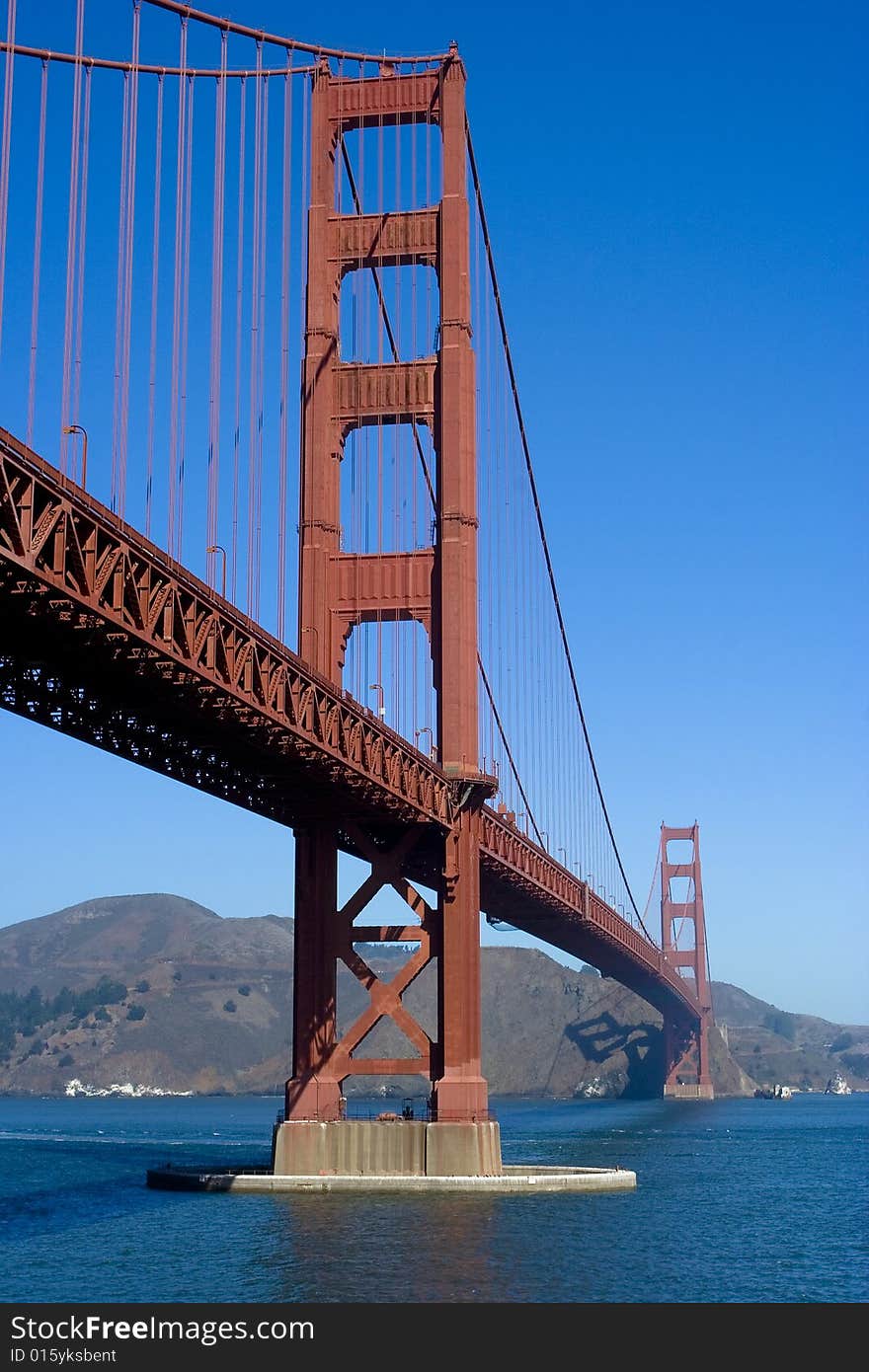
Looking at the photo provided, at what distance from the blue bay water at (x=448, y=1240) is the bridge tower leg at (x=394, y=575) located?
5.59m

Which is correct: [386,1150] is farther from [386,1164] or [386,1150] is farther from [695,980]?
[695,980]

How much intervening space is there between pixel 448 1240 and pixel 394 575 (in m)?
21.7

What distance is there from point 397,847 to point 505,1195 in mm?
9941

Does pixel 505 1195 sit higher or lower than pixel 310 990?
lower

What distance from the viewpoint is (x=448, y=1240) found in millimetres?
39344

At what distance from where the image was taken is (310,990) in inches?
2111

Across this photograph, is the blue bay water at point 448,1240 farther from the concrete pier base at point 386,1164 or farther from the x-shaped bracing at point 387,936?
the x-shaped bracing at point 387,936

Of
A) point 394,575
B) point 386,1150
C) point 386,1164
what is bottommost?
point 386,1164

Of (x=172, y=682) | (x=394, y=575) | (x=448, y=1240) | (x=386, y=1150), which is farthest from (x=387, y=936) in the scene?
(x=172, y=682)

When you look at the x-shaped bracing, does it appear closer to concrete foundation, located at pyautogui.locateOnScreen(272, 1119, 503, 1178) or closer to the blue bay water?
concrete foundation, located at pyautogui.locateOnScreen(272, 1119, 503, 1178)

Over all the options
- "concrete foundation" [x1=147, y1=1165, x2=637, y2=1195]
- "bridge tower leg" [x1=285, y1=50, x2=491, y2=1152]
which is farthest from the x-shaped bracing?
"concrete foundation" [x1=147, y1=1165, x2=637, y2=1195]

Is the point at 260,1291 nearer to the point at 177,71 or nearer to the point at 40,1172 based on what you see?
the point at 177,71
